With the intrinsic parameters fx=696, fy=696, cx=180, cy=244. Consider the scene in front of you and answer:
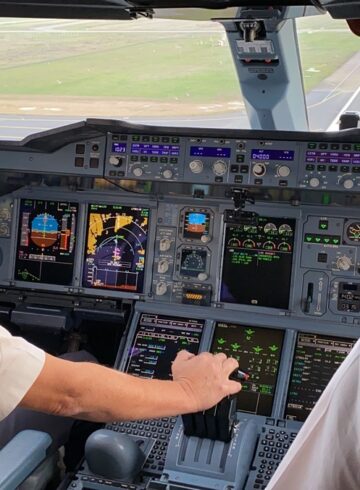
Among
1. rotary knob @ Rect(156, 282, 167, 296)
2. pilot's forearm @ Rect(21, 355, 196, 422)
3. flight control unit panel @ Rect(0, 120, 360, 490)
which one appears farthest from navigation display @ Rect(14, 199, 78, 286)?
pilot's forearm @ Rect(21, 355, 196, 422)

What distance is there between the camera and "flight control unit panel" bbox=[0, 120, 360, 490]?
3111mm

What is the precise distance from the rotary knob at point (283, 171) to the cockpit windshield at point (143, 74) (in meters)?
0.41

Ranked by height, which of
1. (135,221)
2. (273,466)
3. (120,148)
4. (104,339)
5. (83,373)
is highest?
(120,148)

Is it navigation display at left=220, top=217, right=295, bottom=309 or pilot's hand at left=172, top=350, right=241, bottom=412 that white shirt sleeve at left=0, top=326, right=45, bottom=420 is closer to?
pilot's hand at left=172, top=350, right=241, bottom=412

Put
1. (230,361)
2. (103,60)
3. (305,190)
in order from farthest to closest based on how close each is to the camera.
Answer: (103,60) → (305,190) → (230,361)

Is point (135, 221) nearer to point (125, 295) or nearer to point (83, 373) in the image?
point (125, 295)

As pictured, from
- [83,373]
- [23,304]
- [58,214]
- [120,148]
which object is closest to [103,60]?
[120,148]

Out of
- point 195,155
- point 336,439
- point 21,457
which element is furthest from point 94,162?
point 336,439

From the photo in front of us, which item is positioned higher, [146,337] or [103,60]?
[103,60]

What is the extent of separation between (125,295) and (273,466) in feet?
3.99

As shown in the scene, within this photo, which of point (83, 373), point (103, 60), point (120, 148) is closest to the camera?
point (83, 373)

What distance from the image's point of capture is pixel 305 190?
10.5ft

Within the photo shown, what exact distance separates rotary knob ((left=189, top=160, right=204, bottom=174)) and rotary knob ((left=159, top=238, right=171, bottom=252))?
51 cm

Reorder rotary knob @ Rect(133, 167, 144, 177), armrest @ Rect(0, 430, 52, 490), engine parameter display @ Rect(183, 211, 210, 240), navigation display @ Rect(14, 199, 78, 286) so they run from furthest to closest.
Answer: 1. navigation display @ Rect(14, 199, 78, 286)
2. engine parameter display @ Rect(183, 211, 210, 240)
3. rotary knob @ Rect(133, 167, 144, 177)
4. armrest @ Rect(0, 430, 52, 490)
